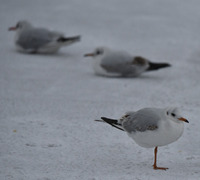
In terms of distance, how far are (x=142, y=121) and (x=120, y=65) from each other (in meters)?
3.04

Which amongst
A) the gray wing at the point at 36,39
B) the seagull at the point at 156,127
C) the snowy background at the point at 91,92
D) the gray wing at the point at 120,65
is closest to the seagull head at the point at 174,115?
the seagull at the point at 156,127

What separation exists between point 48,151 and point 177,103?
6.92 ft

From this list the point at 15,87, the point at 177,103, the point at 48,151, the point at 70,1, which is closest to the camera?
the point at 48,151

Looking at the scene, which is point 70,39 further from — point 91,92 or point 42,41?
point 91,92

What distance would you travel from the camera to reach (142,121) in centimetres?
385

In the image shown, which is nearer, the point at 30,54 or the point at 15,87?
the point at 15,87

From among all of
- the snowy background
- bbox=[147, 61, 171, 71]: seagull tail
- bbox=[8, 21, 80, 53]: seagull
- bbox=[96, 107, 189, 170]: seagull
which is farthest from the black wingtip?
bbox=[96, 107, 189, 170]: seagull

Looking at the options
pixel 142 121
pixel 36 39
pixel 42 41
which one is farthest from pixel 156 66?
pixel 142 121

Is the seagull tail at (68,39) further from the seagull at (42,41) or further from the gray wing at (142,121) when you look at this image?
the gray wing at (142,121)

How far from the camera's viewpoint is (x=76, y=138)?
4.47 meters

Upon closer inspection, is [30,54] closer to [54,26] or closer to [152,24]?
[54,26]

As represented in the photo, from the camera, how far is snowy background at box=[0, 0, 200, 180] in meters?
3.84

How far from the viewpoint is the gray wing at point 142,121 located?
3745mm

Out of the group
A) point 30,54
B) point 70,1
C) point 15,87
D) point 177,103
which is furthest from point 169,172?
point 70,1
